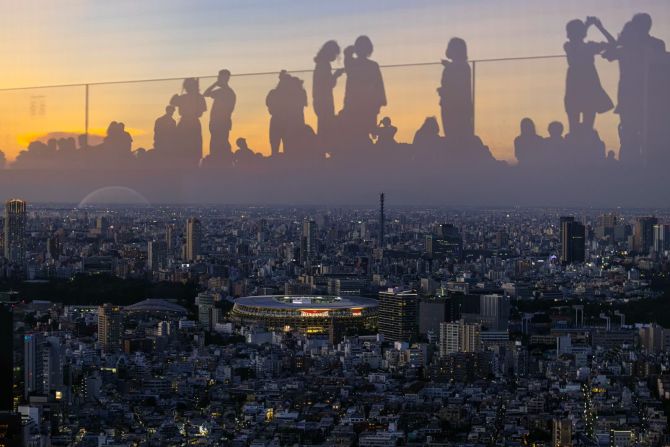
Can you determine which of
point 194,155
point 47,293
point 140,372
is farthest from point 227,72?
point 47,293

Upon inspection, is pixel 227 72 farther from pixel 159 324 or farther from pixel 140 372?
pixel 159 324

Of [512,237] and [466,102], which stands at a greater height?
[466,102]

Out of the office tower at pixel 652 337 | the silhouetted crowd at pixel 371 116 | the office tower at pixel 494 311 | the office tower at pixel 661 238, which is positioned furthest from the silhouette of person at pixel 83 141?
the office tower at pixel 652 337

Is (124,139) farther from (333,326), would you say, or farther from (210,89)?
(333,326)

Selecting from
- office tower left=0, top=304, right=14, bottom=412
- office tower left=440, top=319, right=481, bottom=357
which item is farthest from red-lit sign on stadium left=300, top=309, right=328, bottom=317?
office tower left=0, top=304, right=14, bottom=412

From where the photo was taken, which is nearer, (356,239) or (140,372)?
(140,372)

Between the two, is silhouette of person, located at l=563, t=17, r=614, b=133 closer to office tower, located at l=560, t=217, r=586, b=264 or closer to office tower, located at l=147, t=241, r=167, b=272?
office tower, located at l=560, t=217, r=586, b=264

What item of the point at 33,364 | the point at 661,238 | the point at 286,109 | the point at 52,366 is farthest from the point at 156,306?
the point at 661,238
